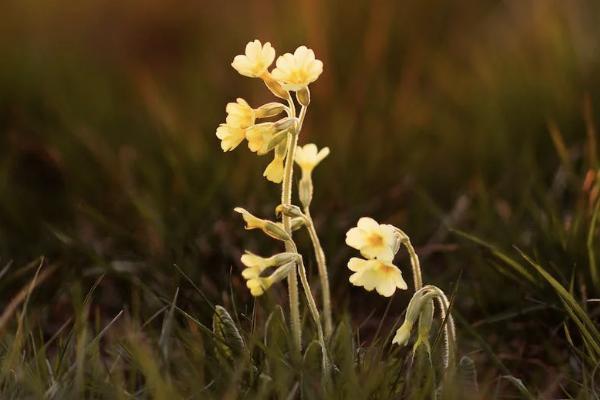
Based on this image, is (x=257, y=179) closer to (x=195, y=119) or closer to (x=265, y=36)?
(x=195, y=119)

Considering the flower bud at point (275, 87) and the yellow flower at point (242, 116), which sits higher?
the flower bud at point (275, 87)

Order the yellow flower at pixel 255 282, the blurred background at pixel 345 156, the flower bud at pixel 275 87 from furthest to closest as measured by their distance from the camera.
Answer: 1. the blurred background at pixel 345 156
2. the flower bud at pixel 275 87
3. the yellow flower at pixel 255 282

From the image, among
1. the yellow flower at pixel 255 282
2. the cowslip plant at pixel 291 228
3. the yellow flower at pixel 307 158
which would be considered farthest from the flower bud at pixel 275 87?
the yellow flower at pixel 255 282

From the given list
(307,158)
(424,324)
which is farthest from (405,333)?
(307,158)

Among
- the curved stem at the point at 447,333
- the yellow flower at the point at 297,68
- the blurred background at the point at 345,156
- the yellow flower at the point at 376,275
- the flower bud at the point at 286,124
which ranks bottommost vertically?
the blurred background at the point at 345,156

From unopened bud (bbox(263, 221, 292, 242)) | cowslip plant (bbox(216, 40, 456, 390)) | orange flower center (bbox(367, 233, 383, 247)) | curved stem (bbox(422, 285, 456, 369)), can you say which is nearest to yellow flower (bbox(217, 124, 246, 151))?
cowslip plant (bbox(216, 40, 456, 390))

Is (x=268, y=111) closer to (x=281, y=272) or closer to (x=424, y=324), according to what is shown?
(x=281, y=272)

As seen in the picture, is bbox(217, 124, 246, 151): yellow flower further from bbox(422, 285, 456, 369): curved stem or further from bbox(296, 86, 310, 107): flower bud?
bbox(422, 285, 456, 369): curved stem

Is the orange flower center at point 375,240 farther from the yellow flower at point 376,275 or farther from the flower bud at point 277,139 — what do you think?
the flower bud at point 277,139
